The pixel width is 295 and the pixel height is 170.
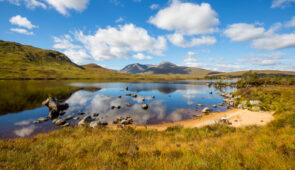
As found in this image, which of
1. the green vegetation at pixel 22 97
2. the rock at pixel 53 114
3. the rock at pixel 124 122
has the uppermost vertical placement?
the green vegetation at pixel 22 97

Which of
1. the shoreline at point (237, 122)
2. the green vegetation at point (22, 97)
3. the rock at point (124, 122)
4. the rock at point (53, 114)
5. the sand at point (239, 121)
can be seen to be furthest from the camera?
the green vegetation at point (22, 97)

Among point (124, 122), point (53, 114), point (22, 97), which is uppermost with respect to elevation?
point (22, 97)

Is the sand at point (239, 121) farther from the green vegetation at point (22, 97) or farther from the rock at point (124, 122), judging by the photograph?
the green vegetation at point (22, 97)

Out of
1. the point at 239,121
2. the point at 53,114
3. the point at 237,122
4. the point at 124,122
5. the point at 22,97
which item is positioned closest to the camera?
the point at 237,122

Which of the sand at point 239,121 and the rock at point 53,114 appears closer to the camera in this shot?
the sand at point 239,121

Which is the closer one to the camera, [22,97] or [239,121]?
[239,121]

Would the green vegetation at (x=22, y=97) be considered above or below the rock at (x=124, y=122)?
above

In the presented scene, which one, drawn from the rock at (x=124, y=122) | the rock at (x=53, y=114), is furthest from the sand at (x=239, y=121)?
the rock at (x=53, y=114)

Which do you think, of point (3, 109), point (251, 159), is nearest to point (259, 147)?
point (251, 159)

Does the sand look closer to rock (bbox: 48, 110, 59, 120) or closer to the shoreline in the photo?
the shoreline

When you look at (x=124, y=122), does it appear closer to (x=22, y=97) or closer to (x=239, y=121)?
(x=239, y=121)

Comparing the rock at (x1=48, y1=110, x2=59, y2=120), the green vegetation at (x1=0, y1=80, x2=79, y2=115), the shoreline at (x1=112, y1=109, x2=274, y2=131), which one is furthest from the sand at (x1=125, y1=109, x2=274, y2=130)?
the green vegetation at (x1=0, y1=80, x2=79, y2=115)

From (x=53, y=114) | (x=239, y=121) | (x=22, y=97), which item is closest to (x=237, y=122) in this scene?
(x=239, y=121)

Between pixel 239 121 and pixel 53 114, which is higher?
pixel 53 114
